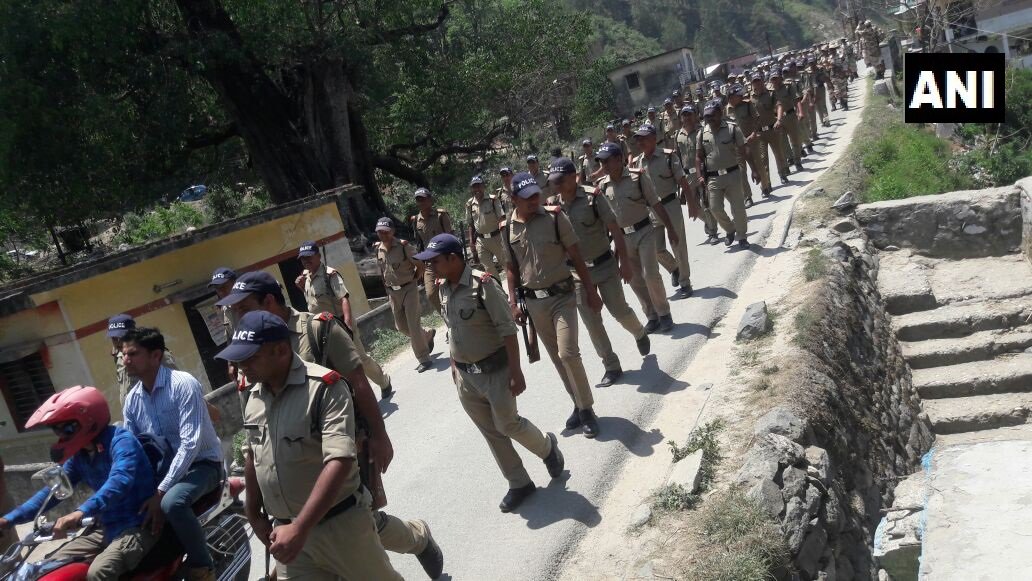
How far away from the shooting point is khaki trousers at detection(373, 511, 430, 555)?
4.59 metres

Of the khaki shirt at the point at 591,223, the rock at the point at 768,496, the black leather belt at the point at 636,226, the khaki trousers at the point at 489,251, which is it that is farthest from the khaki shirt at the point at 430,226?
the rock at the point at 768,496

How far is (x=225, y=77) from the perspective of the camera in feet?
65.8

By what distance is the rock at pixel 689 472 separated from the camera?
515 centimetres

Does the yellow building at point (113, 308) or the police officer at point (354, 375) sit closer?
the police officer at point (354, 375)

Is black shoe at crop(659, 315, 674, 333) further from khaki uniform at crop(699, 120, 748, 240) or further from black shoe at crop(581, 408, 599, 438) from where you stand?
khaki uniform at crop(699, 120, 748, 240)

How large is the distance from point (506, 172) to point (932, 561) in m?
8.92

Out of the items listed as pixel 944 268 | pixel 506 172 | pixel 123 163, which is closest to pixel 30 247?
pixel 123 163

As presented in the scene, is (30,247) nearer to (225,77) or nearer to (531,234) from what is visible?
(225,77)

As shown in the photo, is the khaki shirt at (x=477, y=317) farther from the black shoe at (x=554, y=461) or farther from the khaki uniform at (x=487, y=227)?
the khaki uniform at (x=487, y=227)

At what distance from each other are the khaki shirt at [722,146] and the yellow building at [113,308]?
7.03m

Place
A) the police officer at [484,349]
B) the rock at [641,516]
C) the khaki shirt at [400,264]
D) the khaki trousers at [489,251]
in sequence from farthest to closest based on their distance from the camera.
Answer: the khaki trousers at [489,251]
the khaki shirt at [400,264]
the police officer at [484,349]
the rock at [641,516]

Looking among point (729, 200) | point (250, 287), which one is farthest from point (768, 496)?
point (729, 200)

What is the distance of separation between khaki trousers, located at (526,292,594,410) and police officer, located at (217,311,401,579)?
2.73m

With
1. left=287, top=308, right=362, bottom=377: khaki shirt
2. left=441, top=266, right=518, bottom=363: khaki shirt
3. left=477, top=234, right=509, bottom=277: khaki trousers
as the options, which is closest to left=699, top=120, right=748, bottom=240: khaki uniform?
left=477, top=234, right=509, bottom=277: khaki trousers
